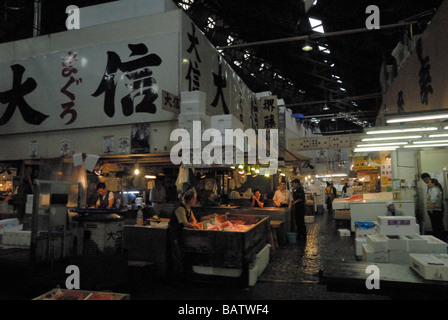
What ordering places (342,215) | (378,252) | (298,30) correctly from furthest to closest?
(342,215)
(298,30)
(378,252)

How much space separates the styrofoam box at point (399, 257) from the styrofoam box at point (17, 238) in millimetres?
8106

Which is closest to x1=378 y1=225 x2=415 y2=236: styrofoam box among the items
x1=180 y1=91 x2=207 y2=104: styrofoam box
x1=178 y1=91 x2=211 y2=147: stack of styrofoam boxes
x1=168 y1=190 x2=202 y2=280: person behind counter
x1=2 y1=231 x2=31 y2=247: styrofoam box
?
x1=168 y1=190 x2=202 y2=280: person behind counter

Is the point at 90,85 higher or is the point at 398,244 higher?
the point at 90,85

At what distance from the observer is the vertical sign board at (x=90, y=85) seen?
284 inches

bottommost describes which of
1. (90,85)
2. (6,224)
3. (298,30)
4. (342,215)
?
(342,215)

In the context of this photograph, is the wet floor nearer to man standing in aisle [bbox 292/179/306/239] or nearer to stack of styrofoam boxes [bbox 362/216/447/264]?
stack of styrofoam boxes [bbox 362/216/447/264]

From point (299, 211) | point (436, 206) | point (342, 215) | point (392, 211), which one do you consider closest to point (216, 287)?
point (299, 211)

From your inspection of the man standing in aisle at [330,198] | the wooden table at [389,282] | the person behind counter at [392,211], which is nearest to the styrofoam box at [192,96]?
the wooden table at [389,282]

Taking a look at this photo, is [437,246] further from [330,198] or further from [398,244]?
[330,198]

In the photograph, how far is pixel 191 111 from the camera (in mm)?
6824

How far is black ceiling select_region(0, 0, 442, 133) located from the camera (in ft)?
34.3

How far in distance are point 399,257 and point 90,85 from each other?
26.7 ft

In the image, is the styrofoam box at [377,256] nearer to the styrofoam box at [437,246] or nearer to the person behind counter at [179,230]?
the styrofoam box at [437,246]
